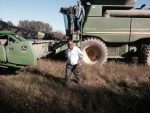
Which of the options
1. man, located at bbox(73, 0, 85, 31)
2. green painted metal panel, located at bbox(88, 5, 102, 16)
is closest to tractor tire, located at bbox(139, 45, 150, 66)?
green painted metal panel, located at bbox(88, 5, 102, 16)

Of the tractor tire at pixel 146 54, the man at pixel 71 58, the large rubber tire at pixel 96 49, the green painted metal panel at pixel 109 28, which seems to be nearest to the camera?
the man at pixel 71 58

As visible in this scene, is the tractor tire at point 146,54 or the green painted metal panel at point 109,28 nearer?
the tractor tire at point 146,54

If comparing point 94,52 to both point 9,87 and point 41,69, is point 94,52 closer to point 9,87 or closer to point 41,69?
point 41,69

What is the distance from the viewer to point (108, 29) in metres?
14.2

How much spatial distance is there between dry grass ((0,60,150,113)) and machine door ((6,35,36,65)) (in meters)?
0.51

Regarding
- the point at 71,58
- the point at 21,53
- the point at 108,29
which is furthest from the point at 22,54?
the point at 108,29

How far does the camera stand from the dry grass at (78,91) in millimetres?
8281

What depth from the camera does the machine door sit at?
11227mm

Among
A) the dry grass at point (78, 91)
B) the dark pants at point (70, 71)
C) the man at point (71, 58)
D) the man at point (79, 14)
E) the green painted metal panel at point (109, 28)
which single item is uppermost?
the man at point (79, 14)

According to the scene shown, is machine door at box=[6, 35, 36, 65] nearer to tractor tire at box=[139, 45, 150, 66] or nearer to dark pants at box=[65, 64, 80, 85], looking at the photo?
dark pants at box=[65, 64, 80, 85]

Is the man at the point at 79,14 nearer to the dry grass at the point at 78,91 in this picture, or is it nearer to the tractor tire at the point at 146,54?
the dry grass at the point at 78,91

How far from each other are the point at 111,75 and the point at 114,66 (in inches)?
66.0

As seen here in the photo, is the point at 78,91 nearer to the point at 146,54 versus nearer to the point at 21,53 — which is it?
the point at 21,53

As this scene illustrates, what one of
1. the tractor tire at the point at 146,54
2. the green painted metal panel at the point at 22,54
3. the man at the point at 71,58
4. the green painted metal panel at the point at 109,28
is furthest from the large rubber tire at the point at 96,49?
the man at the point at 71,58
